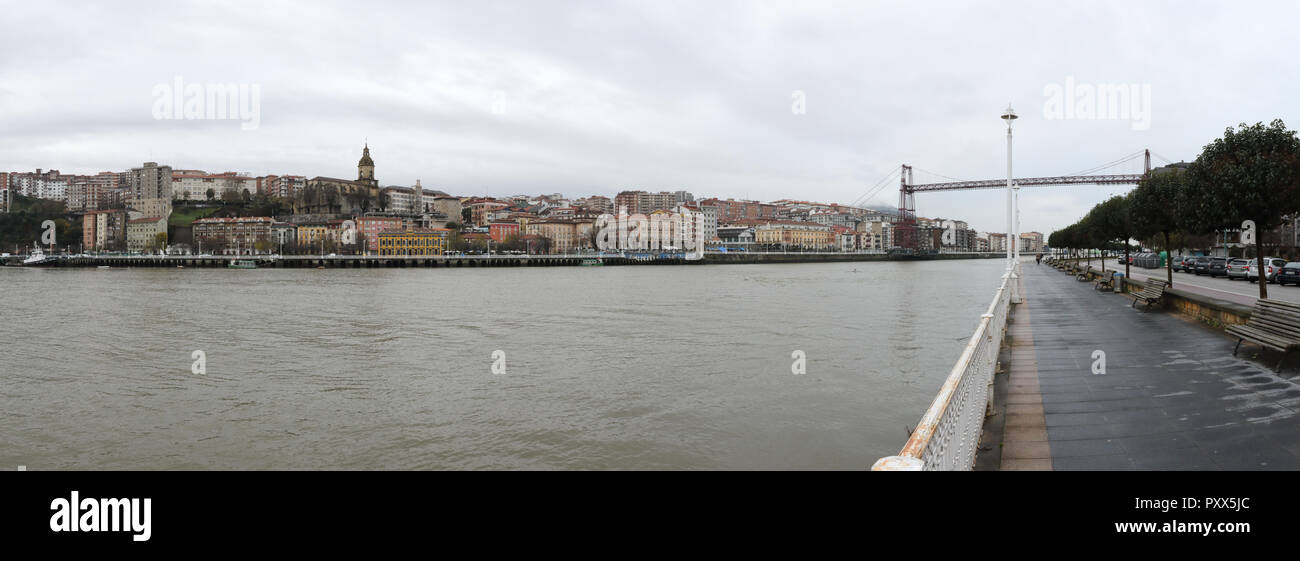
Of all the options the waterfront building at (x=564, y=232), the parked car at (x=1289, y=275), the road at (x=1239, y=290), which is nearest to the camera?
the road at (x=1239, y=290)

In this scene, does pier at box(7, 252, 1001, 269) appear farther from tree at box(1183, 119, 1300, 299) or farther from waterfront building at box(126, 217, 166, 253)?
tree at box(1183, 119, 1300, 299)

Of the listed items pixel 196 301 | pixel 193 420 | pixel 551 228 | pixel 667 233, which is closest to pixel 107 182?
pixel 551 228

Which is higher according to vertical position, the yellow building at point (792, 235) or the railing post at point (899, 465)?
the yellow building at point (792, 235)

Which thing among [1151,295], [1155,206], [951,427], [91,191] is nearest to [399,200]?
[91,191]

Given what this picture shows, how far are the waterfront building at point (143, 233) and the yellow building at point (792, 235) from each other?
119 meters

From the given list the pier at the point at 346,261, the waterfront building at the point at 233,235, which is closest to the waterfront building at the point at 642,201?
the pier at the point at 346,261

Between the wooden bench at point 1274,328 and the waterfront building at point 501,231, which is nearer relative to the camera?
the wooden bench at point 1274,328

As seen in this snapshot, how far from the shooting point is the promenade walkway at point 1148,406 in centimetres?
431

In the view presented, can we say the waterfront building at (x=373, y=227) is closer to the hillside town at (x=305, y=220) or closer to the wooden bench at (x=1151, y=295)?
the hillside town at (x=305, y=220)

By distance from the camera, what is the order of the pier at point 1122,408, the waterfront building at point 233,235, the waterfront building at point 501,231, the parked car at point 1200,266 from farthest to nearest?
the waterfront building at point 501,231 → the waterfront building at point 233,235 → the parked car at point 1200,266 → the pier at point 1122,408

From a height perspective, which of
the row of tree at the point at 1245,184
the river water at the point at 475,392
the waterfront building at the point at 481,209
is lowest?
the river water at the point at 475,392

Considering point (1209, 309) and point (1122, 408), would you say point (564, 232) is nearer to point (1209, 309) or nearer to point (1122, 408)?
point (1209, 309)
